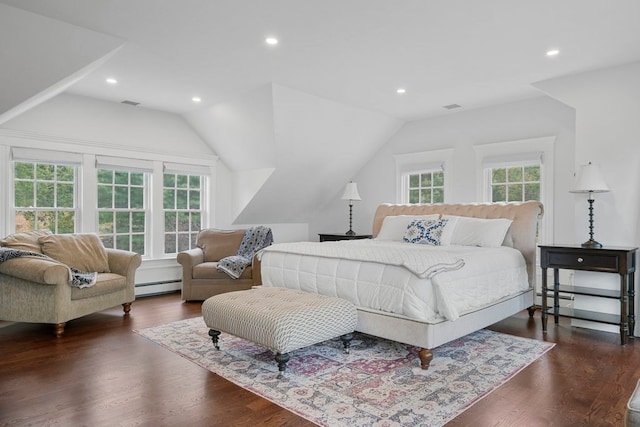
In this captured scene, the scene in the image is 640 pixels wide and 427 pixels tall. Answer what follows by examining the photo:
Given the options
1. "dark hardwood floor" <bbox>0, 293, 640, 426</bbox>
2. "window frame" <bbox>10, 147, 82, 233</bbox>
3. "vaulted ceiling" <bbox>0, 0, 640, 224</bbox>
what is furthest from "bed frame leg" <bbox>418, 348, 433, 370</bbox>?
"window frame" <bbox>10, 147, 82, 233</bbox>

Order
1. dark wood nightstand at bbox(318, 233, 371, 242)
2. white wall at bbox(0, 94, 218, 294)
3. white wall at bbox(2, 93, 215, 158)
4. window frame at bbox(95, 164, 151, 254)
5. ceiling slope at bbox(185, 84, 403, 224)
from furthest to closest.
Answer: dark wood nightstand at bbox(318, 233, 371, 242) → window frame at bbox(95, 164, 151, 254) → ceiling slope at bbox(185, 84, 403, 224) → white wall at bbox(2, 93, 215, 158) → white wall at bbox(0, 94, 218, 294)

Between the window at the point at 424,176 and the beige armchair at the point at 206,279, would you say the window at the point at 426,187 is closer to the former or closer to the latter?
the window at the point at 424,176

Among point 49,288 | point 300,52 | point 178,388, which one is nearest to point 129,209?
point 49,288

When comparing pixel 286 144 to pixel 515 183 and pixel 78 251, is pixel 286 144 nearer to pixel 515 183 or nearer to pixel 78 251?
pixel 78 251

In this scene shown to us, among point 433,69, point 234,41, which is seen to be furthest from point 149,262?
point 433,69

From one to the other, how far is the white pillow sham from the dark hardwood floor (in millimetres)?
954

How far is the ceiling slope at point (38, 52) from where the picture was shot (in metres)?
3.00

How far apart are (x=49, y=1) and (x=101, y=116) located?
257cm

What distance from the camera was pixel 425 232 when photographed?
178 inches

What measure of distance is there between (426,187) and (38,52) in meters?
4.74

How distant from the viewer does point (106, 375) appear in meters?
2.84

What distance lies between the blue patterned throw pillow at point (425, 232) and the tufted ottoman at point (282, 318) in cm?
163

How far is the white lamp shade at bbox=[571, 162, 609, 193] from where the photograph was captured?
3.78 m

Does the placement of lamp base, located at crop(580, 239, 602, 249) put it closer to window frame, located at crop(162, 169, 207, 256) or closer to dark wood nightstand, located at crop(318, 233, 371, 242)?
dark wood nightstand, located at crop(318, 233, 371, 242)
